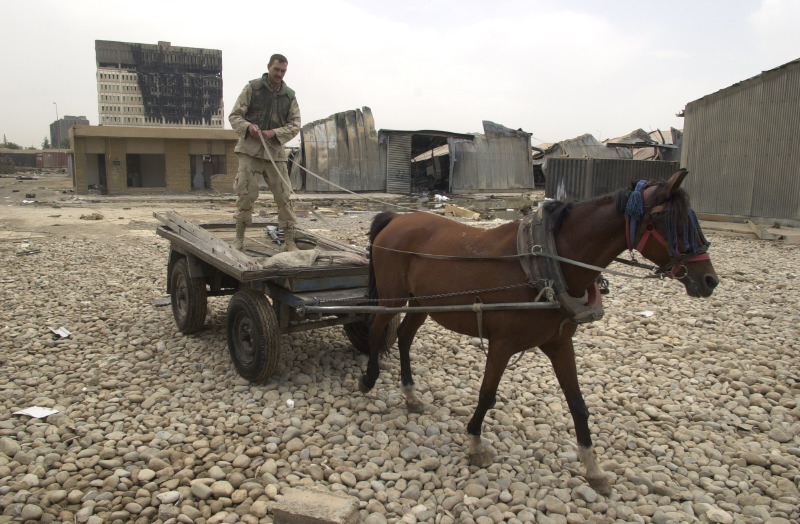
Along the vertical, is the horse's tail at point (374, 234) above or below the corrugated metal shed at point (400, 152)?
below

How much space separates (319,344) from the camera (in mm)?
5902

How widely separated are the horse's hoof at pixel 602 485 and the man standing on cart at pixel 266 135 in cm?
384

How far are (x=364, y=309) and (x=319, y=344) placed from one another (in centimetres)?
193

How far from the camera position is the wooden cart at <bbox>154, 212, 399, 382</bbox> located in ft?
15.0

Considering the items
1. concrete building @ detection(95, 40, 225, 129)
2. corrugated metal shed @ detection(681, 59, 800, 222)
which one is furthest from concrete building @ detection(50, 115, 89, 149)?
corrugated metal shed @ detection(681, 59, 800, 222)

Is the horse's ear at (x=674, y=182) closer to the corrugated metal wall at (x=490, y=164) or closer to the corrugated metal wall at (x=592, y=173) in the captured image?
the corrugated metal wall at (x=592, y=173)

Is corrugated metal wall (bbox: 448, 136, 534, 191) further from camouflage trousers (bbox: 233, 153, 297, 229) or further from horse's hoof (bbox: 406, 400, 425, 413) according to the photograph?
horse's hoof (bbox: 406, 400, 425, 413)

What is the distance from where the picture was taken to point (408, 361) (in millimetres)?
4586

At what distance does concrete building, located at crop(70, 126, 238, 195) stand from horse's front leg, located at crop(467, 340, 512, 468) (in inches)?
976

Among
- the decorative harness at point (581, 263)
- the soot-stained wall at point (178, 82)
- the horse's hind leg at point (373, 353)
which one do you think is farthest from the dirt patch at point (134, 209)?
the soot-stained wall at point (178, 82)

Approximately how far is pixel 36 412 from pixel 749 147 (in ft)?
57.5

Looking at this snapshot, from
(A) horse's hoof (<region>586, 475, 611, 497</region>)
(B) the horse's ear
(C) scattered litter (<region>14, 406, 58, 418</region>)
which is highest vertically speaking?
(B) the horse's ear

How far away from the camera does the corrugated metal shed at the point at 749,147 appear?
14.6 meters

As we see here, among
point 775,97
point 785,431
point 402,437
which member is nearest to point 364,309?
point 402,437
